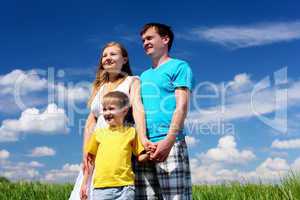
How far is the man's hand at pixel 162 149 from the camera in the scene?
377 centimetres

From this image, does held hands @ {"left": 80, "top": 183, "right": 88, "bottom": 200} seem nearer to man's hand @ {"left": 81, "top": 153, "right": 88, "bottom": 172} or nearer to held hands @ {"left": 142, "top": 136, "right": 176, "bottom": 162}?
man's hand @ {"left": 81, "top": 153, "right": 88, "bottom": 172}

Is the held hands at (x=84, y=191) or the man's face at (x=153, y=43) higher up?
the man's face at (x=153, y=43)

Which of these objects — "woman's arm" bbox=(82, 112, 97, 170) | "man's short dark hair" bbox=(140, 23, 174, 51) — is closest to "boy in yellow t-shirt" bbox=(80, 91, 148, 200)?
"woman's arm" bbox=(82, 112, 97, 170)

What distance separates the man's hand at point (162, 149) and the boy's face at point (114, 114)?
0.48 meters

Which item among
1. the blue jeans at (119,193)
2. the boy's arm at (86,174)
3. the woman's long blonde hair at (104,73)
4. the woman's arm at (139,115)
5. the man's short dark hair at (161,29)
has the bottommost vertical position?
the blue jeans at (119,193)

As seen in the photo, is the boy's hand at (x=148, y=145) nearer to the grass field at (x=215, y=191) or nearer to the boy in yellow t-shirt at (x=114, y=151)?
the boy in yellow t-shirt at (x=114, y=151)

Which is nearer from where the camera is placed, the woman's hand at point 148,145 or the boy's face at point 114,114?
the woman's hand at point 148,145

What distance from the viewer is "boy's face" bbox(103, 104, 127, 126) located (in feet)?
13.4

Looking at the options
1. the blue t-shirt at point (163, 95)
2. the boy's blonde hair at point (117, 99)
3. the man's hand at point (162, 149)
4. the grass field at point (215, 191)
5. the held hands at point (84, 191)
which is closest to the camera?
the man's hand at point (162, 149)

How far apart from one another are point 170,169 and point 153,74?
Result: 840mm

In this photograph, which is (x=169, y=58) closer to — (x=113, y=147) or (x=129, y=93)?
(x=129, y=93)

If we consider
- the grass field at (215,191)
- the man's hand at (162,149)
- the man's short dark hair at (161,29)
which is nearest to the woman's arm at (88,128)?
the man's hand at (162,149)

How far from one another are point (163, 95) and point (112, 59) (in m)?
0.72

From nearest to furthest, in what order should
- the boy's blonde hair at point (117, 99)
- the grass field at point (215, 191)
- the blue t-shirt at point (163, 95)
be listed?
the blue t-shirt at point (163, 95) < the boy's blonde hair at point (117, 99) < the grass field at point (215, 191)
